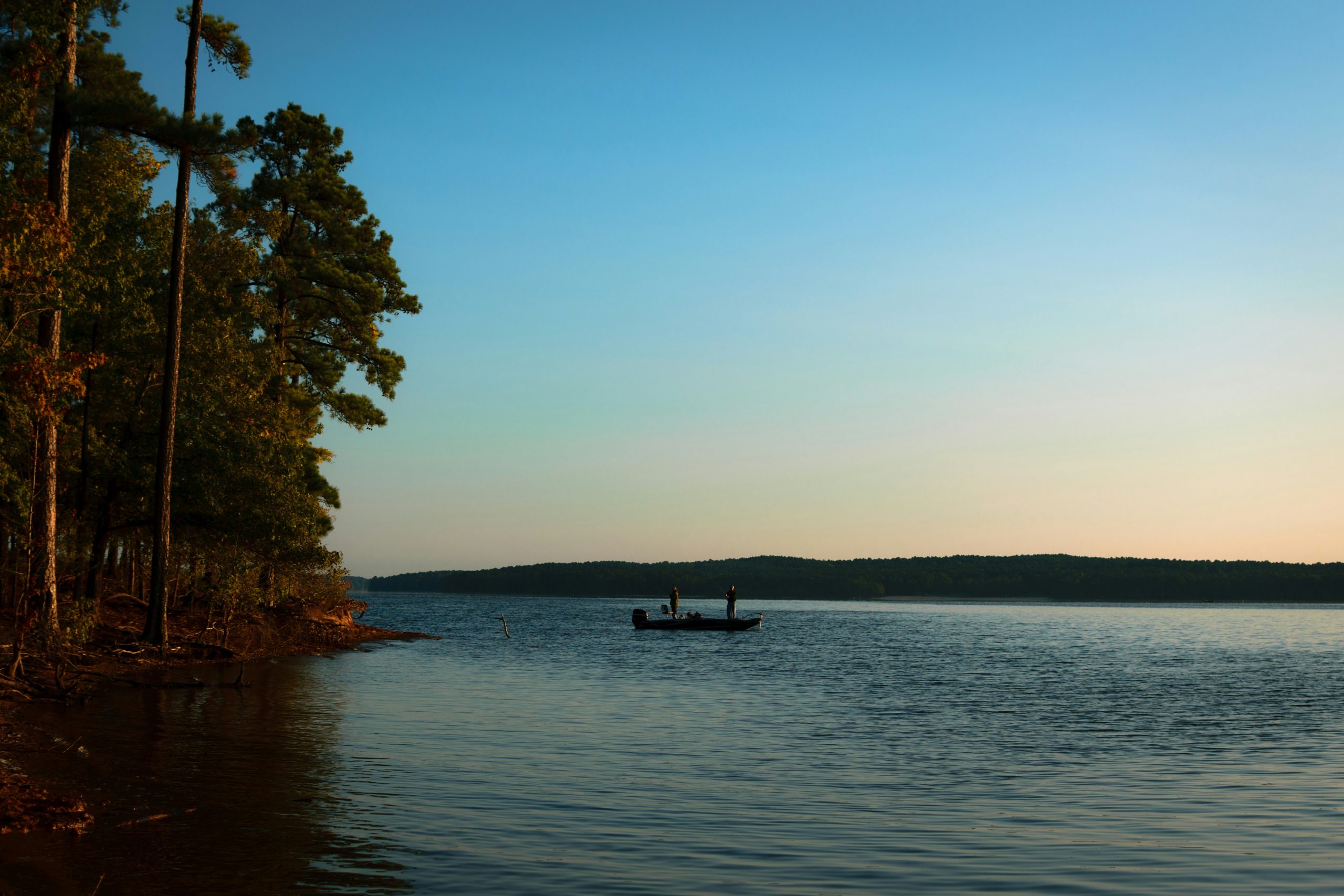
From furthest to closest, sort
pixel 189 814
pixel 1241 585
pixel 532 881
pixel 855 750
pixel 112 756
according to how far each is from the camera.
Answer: pixel 1241 585 < pixel 855 750 < pixel 112 756 < pixel 189 814 < pixel 532 881

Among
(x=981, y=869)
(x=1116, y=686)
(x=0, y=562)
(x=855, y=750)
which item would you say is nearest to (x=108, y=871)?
(x=981, y=869)

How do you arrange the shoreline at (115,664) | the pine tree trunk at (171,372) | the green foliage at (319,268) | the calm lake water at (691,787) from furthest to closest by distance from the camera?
the green foliage at (319,268)
the pine tree trunk at (171,372)
the shoreline at (115,664)
the calm lake water at (691,787)

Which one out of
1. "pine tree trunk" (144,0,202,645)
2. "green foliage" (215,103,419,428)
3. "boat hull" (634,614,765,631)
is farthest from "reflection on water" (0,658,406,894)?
"boat hull" (634,614,765,631)

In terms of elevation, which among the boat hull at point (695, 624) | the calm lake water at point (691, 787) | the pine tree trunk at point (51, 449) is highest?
the pine tree trunk at point (51, 449)

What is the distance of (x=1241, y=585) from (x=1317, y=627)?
117024 millimetres

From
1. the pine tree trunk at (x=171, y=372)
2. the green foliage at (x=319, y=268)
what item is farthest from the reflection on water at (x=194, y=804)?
the green foliage at (x=319, y=268)

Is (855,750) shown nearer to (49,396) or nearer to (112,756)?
(112,756)

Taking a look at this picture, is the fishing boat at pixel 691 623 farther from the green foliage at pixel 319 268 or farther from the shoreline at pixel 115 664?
the green foliage at pixel 319 268

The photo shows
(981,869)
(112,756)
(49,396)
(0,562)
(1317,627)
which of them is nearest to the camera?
(981,869)

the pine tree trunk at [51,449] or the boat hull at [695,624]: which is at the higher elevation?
the pine tree trunk at [51,449]

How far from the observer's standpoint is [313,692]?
25625mm

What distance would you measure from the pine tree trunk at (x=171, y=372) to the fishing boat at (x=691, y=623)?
129ft

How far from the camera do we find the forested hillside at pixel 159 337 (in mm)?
19297

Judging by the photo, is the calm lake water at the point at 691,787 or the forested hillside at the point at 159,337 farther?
the forested hillside at the point at 159,337
